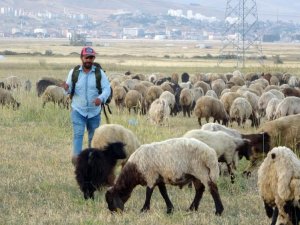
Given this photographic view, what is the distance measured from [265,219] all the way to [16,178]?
465 centimetres

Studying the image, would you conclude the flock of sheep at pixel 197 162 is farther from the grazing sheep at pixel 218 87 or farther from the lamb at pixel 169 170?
the grazing sheep at pixel 218 87

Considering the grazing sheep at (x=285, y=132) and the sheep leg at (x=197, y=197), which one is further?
the grazing sheep at (x=285, y=132)

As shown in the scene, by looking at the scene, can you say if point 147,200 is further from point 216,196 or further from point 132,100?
point 132,100

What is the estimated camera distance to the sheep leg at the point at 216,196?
989 centimetres

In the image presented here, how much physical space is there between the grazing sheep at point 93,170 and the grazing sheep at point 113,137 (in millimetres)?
1218

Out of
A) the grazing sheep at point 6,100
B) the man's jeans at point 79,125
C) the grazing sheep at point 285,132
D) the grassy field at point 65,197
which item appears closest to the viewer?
the grassy field at point 65,197

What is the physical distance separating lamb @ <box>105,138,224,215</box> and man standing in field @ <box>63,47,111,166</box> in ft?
7.42

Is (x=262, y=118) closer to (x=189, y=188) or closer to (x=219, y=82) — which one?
(x=219, y=82)

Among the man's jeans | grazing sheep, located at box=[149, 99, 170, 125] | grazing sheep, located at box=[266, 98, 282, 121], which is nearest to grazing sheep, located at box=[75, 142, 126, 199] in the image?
the man's jeans

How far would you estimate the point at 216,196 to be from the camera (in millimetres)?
10000

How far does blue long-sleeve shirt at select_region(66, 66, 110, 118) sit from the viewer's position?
1248cm

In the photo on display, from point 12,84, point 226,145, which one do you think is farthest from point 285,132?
point 12,84

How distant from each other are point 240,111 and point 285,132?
7.99m

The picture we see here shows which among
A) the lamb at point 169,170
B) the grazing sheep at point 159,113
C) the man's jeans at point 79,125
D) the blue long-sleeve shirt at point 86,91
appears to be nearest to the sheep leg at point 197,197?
the lamb at point 169,170
